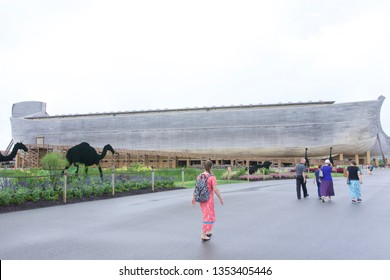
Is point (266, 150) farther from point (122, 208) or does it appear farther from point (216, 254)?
point (216, 254)

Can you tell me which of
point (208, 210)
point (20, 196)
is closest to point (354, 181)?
point (208, 210)

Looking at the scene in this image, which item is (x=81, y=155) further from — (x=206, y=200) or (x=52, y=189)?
(x=206, y=200)

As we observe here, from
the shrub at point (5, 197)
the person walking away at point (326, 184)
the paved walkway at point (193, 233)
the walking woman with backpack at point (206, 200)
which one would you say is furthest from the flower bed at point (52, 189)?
the person walking away at point (326, 184)

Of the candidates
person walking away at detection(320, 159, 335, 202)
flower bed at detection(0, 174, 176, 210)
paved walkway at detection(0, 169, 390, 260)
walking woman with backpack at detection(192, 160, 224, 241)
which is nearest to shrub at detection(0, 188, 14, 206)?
flower bed at detection(0, 174, 176, 210)

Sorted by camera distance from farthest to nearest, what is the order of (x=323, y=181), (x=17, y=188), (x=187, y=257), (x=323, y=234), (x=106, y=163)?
(x=106, y=163), (x=323, y=181), (x=17, y=188), (x=323, y=234), (x=187, y=257)

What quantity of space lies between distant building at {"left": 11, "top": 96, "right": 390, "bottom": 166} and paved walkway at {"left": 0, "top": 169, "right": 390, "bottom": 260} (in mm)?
62912

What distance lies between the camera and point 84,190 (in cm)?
1478

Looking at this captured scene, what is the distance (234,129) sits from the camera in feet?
248

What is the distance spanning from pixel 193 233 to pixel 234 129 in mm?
68788

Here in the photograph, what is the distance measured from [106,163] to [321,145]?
46.0 m

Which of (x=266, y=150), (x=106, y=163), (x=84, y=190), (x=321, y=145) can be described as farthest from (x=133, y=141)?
(x=84, y=190)

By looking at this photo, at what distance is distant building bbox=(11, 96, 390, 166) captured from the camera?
7125 centimetres

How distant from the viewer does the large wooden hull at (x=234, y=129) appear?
71250 millimetres

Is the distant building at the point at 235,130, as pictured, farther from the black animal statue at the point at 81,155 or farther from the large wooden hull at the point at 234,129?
the black animal statue at the point at 81,155
